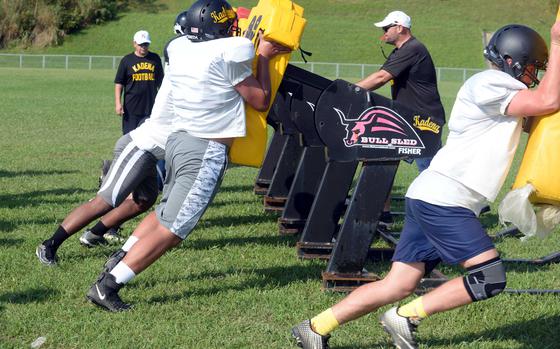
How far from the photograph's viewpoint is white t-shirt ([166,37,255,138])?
5.46 meters

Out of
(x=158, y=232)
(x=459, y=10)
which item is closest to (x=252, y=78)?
(x=158, y=232)

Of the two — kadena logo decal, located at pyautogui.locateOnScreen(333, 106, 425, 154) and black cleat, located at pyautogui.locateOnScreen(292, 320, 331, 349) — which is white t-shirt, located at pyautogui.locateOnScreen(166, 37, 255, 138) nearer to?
kadena logo decal, located at pyautogui.locateOnScreen(333, 106, 425, 154)

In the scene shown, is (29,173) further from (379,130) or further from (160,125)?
(379,130)

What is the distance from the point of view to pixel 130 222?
343 inches

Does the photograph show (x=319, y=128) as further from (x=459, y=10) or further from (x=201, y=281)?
(x=459, y=10)

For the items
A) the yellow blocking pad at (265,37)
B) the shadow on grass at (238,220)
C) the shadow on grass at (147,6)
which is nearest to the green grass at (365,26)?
the shadow on grass at (147,6)

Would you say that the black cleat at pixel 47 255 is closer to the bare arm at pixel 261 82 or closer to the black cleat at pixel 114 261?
the black cleat at pixel 114 261

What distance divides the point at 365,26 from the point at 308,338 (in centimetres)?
6090

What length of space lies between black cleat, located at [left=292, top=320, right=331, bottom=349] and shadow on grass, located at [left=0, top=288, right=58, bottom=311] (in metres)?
2.02

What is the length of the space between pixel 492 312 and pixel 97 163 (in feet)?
29.7

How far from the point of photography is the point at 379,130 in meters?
6.09

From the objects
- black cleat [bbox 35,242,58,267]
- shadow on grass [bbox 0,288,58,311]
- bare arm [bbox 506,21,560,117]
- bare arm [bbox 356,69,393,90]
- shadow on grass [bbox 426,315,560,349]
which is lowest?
black cleat [bbox 35,242,58,267]

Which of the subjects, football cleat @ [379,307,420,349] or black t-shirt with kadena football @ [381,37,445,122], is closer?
football cleat @ [379,307,420,349]

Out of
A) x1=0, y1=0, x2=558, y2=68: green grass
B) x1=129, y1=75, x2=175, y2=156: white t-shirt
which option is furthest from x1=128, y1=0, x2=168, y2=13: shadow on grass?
x1=129, y1=75, x2=175, y2=156: white t-shirt
